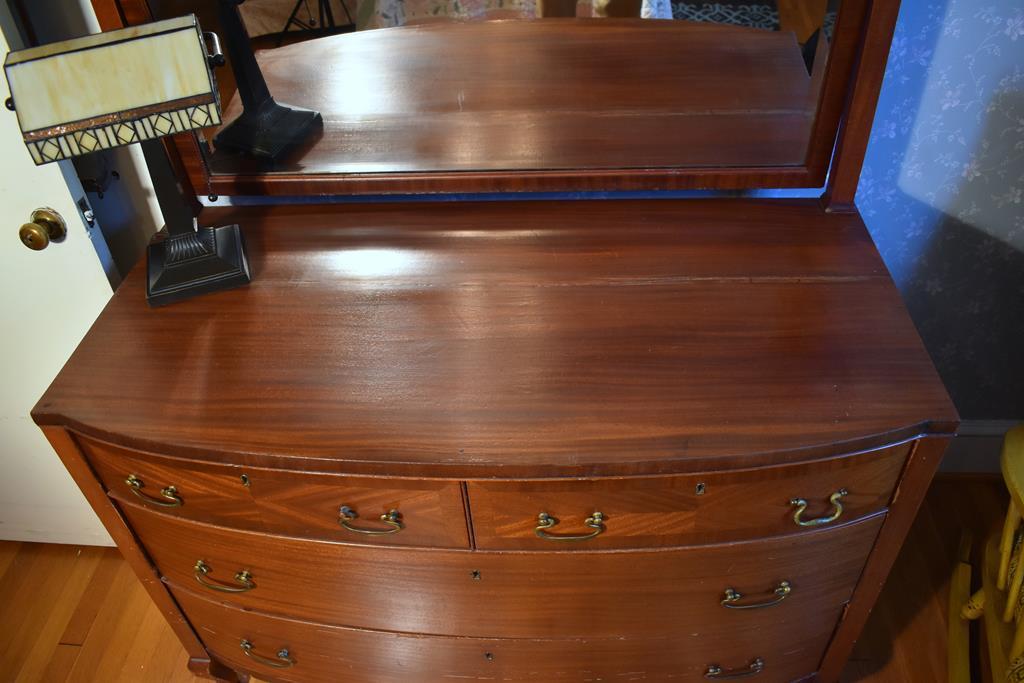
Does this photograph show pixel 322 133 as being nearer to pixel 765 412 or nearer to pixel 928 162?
pixel 765 412

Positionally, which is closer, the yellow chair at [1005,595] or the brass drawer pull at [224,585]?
the brass drawer pull at [224,585]

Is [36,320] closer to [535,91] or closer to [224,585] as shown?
[224,585]

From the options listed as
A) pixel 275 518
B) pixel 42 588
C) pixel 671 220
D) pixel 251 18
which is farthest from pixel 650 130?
pixel 42 588

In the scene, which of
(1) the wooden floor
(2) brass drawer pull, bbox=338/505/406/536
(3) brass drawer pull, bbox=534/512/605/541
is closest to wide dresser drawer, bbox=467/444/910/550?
(3) brass drawer pull, bbox=534/512/605/541

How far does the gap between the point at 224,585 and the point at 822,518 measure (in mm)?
926

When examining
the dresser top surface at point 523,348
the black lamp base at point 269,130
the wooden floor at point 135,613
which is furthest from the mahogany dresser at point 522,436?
the wooden floor at point 135,613

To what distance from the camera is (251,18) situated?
1.23 meters

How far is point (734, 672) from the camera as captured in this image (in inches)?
55.6

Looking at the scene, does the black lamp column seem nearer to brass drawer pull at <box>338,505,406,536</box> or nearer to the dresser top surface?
the dresser top surface

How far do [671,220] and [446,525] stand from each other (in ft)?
2.03

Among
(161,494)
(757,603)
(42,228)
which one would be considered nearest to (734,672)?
(757,603)

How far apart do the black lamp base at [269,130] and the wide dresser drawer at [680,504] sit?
0.69 meters

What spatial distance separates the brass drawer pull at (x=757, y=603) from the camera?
1.23 meters

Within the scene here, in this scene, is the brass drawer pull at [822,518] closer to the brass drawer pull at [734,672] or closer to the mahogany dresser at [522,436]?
the mahogany dresser at [522,436]
